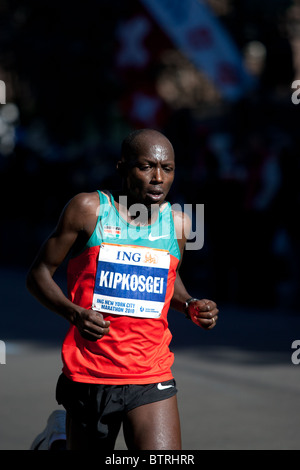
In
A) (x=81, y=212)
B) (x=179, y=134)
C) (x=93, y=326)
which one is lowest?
(x=93, y=326)

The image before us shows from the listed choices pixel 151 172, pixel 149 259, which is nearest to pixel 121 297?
pixel 149 259

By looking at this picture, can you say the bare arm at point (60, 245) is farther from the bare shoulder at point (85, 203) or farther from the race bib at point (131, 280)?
the race bib at point (131, 280)

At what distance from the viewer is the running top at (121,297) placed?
11.1 ft

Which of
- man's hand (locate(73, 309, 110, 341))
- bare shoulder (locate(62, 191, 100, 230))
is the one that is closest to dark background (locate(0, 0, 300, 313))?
bare shoulder (locate(62, 191, 100, 230))

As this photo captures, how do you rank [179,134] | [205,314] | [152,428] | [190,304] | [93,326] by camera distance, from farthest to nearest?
[179,134], [190,304], [205,314], [152,428], [93,326]

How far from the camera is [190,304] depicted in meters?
3.60

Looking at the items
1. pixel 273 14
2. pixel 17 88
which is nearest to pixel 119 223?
pixel 273 14

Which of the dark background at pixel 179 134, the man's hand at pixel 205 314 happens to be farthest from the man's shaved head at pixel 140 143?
the dark background at pixel 179 134

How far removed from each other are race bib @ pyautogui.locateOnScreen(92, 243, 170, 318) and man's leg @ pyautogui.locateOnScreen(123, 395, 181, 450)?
363mm

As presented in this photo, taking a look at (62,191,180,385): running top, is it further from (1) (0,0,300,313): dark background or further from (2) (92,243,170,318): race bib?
(1) (0,0,300,313): dark background

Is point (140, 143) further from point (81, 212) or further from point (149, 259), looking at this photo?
point (149, 259)

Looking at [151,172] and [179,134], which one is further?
[179,134]

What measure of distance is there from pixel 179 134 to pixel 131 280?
8.80 meters
